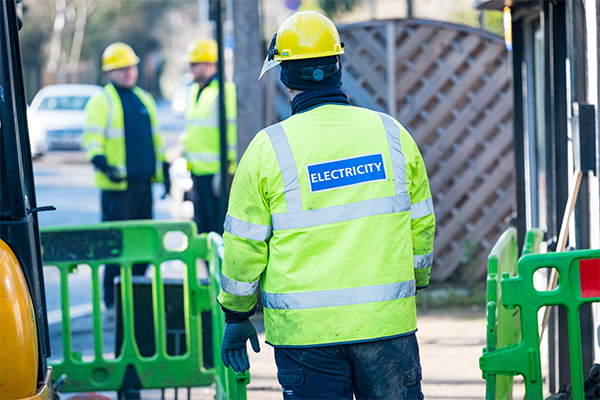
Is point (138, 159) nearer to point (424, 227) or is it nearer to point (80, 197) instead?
point (424, 227)

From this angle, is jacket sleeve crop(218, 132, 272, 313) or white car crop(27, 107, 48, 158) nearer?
jacket sleeve crop(218, 132, 272, 313)

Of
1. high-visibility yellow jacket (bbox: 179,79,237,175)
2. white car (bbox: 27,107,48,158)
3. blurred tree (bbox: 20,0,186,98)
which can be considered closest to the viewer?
high-visibility yellow jacket (bbox: 179,79,237,175)

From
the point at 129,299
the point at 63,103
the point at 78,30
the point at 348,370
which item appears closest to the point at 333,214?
the point at 348,370

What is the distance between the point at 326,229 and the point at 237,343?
61 centimetres

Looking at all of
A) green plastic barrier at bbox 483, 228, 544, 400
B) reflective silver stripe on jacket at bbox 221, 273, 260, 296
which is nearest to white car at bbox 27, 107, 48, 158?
green plastic barrier at bbox 483, 228, 544, 400

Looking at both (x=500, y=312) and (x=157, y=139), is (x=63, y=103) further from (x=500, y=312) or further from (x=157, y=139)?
(x=500, y=312)

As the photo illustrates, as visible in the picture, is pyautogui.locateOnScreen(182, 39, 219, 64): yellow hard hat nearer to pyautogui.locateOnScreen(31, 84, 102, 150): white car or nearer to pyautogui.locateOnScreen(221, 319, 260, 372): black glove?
pyautogui.locateOnScreen(221, 319, 260, 372): black glove

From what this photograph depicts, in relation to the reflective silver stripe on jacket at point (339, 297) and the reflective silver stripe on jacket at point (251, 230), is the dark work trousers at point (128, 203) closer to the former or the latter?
the reflective silver stripe on jacket at point (251, 230)

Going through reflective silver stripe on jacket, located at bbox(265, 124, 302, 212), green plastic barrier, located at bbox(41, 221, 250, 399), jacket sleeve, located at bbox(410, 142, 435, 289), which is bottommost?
green plastic barrier, located at bbox(41, 221, 250, 399)

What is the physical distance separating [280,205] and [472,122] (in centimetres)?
520

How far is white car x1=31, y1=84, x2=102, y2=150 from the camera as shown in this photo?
22.0 m

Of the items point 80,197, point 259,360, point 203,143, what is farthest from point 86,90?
point 259,360

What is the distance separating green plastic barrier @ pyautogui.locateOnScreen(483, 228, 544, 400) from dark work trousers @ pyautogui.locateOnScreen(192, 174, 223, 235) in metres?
3.94

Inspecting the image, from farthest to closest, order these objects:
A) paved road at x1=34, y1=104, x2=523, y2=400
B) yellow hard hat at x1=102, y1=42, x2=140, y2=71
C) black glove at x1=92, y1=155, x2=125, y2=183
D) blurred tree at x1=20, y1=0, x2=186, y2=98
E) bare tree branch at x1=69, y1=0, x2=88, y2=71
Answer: bare tree branch at x1=69, y1=0, x2=88, y2=71, blurred tree at x1=20, y1=0, x2=186, y2=98, yellow hard hat at x1=102, y1=42, x2=140, y2=71, black glove at x1=92, y1=155, x2=125, y2=183, paved road at x1=34, y1=104, x2=523, y2=400
